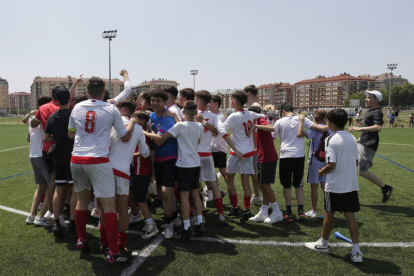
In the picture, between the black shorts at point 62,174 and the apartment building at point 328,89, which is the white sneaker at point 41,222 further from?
→ the apartment building at point 328,89

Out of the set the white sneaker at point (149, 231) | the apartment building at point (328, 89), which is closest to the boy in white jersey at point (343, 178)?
the white sneaker at point (149, 231)

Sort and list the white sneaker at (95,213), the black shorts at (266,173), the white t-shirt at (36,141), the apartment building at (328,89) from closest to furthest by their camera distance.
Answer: the white t-shirt at (36,141) < the black shorts at (266,173) < the white sneaker at (95,213) < the apartment building at (328,89)

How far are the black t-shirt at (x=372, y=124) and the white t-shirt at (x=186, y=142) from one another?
3791 mm

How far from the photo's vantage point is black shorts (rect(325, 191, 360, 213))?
3697mm

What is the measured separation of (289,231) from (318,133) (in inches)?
74.6

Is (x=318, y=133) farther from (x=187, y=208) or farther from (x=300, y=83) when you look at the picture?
(x=300, y=83)

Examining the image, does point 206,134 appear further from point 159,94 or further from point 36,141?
point 36,141

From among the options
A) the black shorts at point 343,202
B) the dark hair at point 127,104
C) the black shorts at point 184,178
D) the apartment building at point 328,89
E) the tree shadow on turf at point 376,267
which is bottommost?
the tree shadow on turf at point 376,267

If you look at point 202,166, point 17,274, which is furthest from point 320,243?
point 17,274

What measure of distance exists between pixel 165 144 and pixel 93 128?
1.26 meters

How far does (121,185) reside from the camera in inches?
145

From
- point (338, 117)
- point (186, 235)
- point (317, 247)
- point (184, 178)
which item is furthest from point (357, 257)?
point (184, 178)

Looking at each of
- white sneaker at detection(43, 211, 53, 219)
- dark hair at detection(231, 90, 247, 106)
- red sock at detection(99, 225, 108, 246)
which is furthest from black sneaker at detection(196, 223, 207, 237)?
white sneaker at detection(43, 211, 53, 219)

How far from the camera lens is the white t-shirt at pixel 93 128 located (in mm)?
3438
